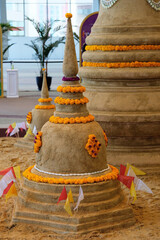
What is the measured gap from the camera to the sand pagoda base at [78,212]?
168 inches

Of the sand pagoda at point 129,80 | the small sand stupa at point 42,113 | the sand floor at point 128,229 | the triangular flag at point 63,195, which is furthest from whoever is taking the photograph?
the small sand stupa at point 42,113

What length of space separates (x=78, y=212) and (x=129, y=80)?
101 inches

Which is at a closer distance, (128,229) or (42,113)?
(128,229)

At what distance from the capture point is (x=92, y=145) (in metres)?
4.46

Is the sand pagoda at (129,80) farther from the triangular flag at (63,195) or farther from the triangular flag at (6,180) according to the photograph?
the triangular flag at (63,195)

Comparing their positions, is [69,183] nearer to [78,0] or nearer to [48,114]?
[48,114]

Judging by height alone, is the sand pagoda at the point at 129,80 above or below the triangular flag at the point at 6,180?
above

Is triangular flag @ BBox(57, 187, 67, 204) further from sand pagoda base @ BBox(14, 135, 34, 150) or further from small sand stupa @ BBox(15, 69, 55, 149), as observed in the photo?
sand pagoda base @ BBox(14, 135, 34, 150)

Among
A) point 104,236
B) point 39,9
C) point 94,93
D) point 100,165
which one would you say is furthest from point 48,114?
point 39,9

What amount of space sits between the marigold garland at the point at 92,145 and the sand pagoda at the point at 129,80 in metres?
1.87

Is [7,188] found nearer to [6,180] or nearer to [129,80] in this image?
[6,180]

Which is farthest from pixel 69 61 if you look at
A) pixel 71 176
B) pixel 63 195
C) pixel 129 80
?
pixel 129 80

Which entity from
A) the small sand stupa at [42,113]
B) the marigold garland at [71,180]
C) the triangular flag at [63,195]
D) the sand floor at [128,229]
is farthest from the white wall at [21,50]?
the triangular flag at [63,195]

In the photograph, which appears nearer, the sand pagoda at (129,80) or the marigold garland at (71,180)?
the marigold garland at (71,180)
